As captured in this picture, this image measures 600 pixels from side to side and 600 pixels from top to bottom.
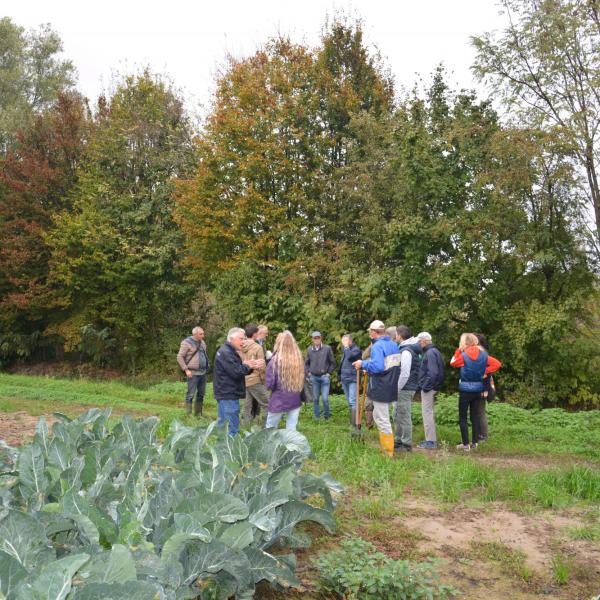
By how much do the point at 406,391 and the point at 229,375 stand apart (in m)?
2.64

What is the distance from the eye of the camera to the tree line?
47.6 feet

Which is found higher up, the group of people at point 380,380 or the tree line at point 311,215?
the tree line at point 311,215

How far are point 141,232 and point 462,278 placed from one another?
1342 cm

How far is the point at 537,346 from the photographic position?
15.1 metres

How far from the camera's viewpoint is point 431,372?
9445mm

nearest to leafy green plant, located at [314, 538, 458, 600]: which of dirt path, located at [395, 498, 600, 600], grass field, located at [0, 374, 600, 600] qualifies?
grass field, located at [0, 374, 600, 600]

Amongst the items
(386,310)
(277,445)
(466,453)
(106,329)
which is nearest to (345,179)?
(386,310)

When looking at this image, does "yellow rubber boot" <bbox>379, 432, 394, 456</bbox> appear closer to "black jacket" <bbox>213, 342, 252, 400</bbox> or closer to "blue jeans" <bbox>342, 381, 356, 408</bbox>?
"black jacket" <bbox>213, 342, 252, 400</bbox>

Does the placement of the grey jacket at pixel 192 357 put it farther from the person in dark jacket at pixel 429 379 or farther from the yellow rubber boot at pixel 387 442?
the yellow rubber boot at pixel 387 442

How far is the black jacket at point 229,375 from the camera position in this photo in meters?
8.27

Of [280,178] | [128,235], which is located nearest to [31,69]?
[128,235]

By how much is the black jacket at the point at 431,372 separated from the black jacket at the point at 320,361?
10.9 ft

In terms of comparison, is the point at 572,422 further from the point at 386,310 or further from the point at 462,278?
the point at 386,310

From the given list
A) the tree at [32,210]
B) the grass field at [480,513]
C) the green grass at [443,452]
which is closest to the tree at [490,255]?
the green grass at [443,452]
